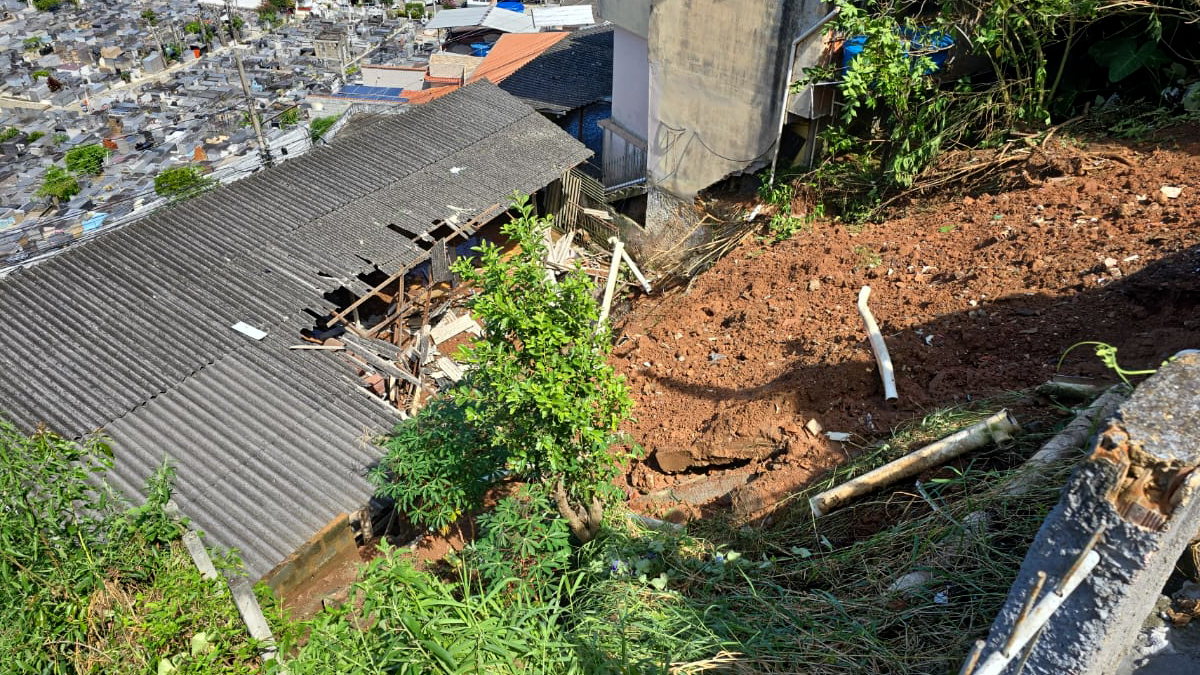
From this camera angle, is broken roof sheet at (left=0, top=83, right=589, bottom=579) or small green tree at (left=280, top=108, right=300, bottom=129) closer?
broken roof sheet at (left=0, top=83, right=589, bottom=579)

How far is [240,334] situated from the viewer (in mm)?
8195

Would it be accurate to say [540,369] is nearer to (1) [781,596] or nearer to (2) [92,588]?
(1) [781,596]

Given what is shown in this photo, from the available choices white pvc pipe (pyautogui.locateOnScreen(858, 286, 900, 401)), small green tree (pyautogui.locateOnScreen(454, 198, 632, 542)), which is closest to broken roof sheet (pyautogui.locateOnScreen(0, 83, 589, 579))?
small green tree (pyautogui.locateOnScreen(454, 198, 632, 542))

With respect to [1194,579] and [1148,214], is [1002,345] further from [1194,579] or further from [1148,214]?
[1194,579]

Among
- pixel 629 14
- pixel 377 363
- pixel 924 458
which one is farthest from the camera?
pixel 629 14

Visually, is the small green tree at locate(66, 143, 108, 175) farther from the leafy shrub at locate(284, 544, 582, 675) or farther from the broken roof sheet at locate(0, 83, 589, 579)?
the leafy shrub at locate(284, 544, 582, 675)

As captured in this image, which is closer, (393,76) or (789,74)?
(789,74)

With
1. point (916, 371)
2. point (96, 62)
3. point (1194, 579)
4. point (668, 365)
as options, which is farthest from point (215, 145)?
point (1194, 579)

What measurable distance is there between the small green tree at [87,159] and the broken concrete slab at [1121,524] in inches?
1445

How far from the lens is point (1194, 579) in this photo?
3.42m

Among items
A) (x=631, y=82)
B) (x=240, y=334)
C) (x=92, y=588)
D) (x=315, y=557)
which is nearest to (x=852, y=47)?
(x=631, y=82)

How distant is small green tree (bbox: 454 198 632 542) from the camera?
4.67m

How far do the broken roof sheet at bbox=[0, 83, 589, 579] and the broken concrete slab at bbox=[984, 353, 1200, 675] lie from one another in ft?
18.4

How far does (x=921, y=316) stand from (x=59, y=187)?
32.9 meters
